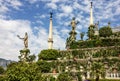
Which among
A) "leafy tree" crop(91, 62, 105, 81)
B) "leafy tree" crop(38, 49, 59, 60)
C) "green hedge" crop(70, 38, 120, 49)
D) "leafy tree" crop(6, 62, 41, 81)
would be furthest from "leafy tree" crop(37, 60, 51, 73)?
"leafy tree" crop(6, 62, 41, 81)

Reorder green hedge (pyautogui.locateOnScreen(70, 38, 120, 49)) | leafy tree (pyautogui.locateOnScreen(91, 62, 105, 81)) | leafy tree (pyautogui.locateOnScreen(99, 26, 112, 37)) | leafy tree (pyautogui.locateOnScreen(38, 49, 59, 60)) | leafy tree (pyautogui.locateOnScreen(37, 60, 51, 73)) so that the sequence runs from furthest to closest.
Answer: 1. leafy tree (pyautogui.locateOnScreen(99, 26, 112, 37))
2. green hedge (pyautogui.locateOnScreen(70, 38, 120, 49))
3. leafy tree (pyautogui.locateOnScreen(38, 49, 59, 60))
4. leafy tree (pyautogui.locateOnScreen(37, 60, 51, 73))
5. leafy tree (pyautogui.locateOnScreen(91, 62, 105, 81))

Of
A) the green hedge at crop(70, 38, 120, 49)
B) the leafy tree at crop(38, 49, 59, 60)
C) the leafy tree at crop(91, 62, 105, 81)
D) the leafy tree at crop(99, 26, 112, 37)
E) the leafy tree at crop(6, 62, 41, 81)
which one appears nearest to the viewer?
the leafy tree at crop(6, 62, 41, 81)

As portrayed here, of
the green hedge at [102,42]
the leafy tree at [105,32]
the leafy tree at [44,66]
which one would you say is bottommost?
the leafy tree at [44,66]

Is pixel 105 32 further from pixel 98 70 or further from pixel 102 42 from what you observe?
pixel 98 70

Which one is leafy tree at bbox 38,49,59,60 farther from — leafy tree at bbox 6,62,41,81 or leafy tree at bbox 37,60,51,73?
leafy tree at bbox 6,62,41,81

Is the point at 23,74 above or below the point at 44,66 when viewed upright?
below

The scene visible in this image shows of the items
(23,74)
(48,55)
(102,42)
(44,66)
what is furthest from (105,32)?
(23,74)

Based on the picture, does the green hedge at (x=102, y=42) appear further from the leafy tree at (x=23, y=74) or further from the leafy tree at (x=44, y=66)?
the leafy tree at (x=23, y=74)

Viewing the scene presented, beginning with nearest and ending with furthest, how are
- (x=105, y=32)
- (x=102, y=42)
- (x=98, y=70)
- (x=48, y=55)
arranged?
(x=98, y=70), (x=48, y=55), (x=102, y=42), (x=105, y=32)

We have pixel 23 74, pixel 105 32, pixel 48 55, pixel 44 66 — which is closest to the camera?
pixel 23 74

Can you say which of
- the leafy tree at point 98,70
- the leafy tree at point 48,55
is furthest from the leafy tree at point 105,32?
the leafy tree at point 98,70

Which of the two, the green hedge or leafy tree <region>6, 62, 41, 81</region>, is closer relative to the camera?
leafy tree <region>6, 62, 41, 81</region>

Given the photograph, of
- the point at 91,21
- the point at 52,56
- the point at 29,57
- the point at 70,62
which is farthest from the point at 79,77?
the point at 91,21

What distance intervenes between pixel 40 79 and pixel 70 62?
48.4m
